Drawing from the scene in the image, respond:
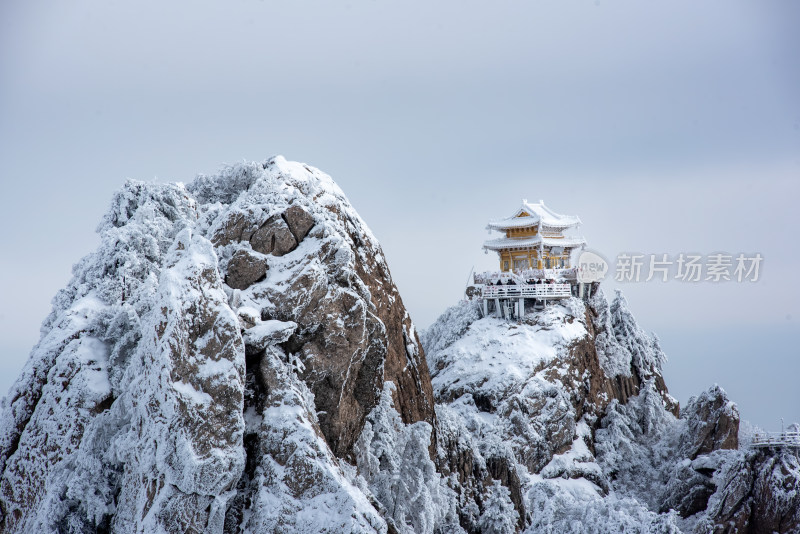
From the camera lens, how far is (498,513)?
42375 millimetres

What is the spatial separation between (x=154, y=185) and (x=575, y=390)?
3048 centimetres

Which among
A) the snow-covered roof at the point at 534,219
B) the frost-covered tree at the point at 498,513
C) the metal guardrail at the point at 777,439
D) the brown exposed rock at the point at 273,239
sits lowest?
the frost-covered tree at the point at 498,513

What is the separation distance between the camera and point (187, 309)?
28.4 metres

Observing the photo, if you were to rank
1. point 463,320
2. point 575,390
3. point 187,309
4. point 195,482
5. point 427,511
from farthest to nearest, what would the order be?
point 463,320 < point 575,390 < point 427,511 < point 187,309 < point 195,482

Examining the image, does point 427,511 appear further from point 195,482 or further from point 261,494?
point 195,482

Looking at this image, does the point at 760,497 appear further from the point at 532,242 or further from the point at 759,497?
the point at 532,242

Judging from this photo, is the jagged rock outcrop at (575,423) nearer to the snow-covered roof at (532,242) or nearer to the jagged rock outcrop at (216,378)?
the snow-covered roof at (532,242)

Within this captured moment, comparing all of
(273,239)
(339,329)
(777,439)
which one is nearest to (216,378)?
(339,329)

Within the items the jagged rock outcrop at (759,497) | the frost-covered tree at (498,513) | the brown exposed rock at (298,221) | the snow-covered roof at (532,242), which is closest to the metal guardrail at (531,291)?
the snow-covered roof at (532,242)

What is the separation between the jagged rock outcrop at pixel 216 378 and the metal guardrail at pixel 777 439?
20.8 metres

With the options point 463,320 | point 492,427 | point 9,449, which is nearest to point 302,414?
point 9,449

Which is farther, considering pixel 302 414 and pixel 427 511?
pixel 427 511

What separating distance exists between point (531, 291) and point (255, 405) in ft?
111

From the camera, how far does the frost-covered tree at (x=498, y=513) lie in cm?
4209
